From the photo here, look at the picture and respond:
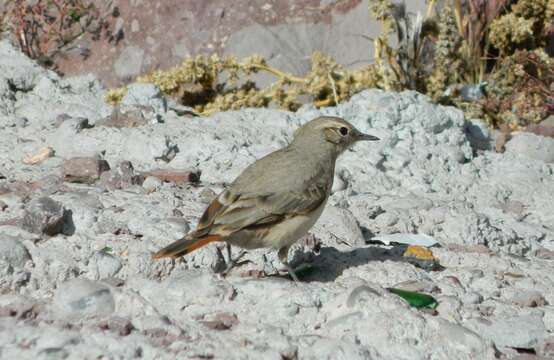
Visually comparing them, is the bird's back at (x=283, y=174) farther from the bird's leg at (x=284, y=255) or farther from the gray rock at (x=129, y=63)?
the gray rock at (x=129, y=63)

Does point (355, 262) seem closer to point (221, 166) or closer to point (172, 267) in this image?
point (172, 267)

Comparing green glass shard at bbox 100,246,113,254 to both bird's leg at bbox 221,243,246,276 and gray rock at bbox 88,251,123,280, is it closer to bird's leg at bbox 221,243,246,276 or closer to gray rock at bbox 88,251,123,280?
gray rock at bbox 88,251,123,280

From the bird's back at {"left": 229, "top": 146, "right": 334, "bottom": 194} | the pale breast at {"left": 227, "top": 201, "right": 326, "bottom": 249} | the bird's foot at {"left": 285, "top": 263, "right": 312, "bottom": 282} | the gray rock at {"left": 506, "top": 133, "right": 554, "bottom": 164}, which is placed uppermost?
the bird's back at {"left": 229, "top": 146, "right": 334, "bottom": 194}

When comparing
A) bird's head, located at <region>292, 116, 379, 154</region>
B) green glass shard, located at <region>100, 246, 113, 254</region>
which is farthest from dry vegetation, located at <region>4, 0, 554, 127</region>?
green glass shard, located at <region>100, 246, 113, 254</region>

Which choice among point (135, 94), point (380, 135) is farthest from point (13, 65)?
point (380, 135)

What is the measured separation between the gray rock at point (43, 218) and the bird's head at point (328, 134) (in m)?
1.32

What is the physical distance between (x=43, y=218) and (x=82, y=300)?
3.08ft

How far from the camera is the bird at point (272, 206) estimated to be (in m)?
4.64

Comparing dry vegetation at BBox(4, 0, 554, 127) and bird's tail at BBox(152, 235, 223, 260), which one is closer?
bird's tail at BBox(152, 235, 223, 260)

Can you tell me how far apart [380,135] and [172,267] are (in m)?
2.66

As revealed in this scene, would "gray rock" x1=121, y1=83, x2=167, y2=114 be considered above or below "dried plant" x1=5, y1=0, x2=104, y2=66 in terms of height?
below

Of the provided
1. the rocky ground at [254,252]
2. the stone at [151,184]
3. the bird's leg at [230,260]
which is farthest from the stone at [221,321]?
the stone at [151,184]

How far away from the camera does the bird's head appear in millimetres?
5258

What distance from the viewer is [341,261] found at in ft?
17.1
